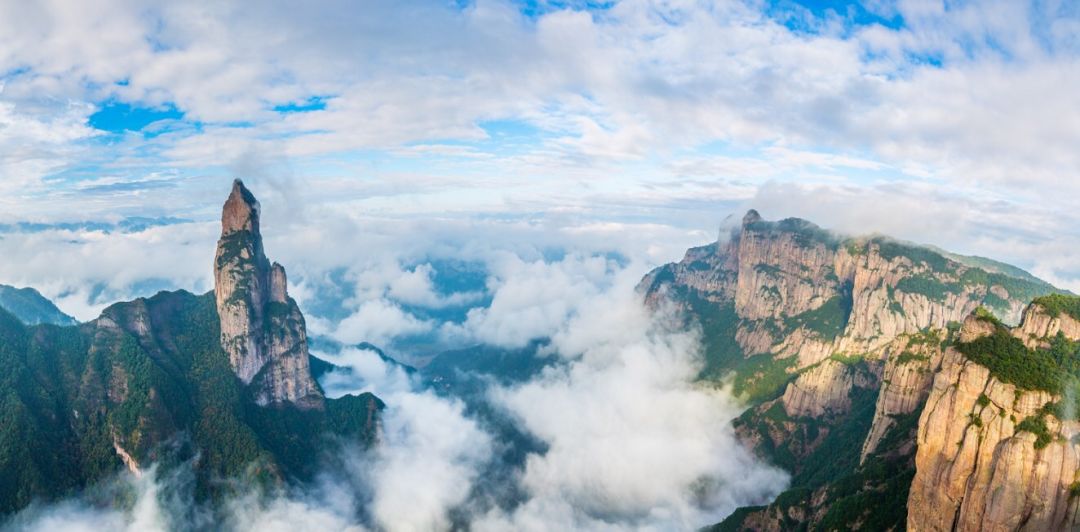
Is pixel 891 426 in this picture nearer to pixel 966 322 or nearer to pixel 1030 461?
pixel 966 322

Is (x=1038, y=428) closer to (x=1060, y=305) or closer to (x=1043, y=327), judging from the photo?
(x=1043, y=327)

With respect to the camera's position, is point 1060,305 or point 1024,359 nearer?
point 1024,359

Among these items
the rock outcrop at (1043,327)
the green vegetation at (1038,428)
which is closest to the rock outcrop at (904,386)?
the rock outcrop at (1043,327)

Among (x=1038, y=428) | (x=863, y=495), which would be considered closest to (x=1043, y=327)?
(x=1038, y=428)

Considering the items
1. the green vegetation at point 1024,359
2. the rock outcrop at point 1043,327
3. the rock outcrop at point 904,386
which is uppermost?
the rock outcrop at point 1043,327

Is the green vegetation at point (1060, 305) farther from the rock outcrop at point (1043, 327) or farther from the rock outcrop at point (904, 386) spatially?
the rock outcrop at point (904, 386)

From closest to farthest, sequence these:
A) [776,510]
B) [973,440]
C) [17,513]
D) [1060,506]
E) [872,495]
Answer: [1060,506]
[973,440]
[872,495]
[776,510]
[17,513]

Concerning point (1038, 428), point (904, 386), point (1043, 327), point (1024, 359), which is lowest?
point (904, 386)

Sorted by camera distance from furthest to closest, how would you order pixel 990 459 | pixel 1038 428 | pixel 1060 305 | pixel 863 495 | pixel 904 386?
pixel 904 386
pixel 863 495
pixel 1060 305
pixel 990 459
pixel 1038 428

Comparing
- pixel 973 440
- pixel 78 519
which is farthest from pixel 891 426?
pixel 78 519
